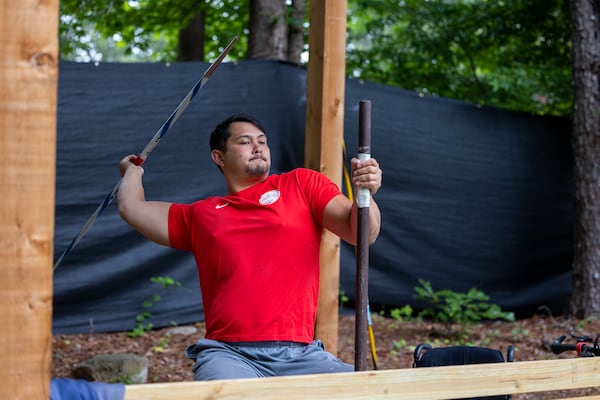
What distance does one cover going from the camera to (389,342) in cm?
546

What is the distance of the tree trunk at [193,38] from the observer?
28.1 ft

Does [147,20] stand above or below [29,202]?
above

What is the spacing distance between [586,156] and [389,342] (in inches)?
85.6

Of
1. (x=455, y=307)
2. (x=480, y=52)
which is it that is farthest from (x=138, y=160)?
(x=480, y=52)

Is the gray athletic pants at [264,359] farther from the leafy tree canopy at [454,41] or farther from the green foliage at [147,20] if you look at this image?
the green foliage at [147,20]

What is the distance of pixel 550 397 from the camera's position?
4.39 m

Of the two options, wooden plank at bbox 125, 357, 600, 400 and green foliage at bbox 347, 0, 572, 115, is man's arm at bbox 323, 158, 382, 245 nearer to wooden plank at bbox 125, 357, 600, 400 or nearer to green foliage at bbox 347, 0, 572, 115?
wooden plank at bbox 125, 357, 600, 400

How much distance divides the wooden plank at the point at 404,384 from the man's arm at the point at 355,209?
64cm

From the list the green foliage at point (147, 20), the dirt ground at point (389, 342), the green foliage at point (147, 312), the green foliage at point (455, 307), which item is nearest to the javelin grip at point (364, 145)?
the dirt ground at point (389, 342)

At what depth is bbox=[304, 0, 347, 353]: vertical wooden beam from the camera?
3771 millimetres

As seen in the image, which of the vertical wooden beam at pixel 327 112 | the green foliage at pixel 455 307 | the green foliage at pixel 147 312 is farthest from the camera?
the green foliage at pixel 455 307

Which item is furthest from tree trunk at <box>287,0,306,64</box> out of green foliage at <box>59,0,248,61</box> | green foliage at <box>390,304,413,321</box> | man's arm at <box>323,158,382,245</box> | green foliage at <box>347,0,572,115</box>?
man's arm at <box>323,158,382,245</box>

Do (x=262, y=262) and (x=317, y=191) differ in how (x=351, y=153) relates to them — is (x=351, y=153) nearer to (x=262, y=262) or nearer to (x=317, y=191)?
(x=317, y=191)

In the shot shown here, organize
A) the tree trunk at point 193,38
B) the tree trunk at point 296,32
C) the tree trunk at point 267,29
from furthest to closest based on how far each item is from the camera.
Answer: the tree trunk at point 193,38 < the tree trunk at point 296,32 < the tree trunk at point 267,29
